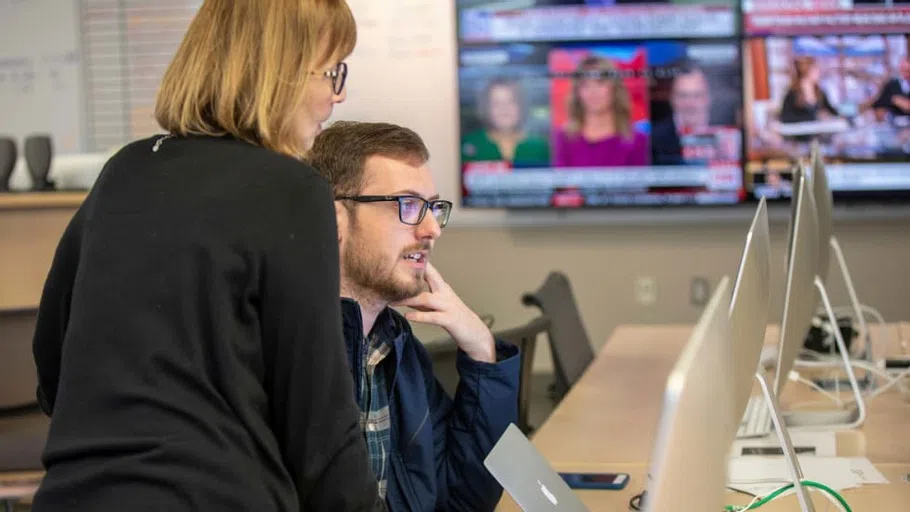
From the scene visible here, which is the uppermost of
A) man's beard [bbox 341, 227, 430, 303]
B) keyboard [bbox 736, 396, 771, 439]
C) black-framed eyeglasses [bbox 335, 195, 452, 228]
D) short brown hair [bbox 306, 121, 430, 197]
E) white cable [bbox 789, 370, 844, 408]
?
short brown hair [bbox 306, 121, 430, 197]

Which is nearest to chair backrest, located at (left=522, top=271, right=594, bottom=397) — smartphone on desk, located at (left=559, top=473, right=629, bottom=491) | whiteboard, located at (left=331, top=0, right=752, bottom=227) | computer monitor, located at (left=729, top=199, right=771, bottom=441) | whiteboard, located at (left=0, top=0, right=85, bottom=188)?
smartphone on desk, located at (left=559, top=473, right=629, bottom=491)

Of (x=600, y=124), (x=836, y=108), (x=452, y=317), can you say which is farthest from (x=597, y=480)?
(x=836, y=108)

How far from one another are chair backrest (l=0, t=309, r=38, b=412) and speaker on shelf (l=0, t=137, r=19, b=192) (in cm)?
109

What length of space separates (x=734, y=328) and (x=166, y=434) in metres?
0.53

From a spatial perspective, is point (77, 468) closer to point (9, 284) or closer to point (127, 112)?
point (9, 284)

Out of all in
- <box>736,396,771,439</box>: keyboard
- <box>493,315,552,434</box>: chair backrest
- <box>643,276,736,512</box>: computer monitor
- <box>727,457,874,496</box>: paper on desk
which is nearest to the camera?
<box>643,276,736,512</box>: computer monitor

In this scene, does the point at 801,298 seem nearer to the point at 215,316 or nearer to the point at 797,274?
the point at 797,274

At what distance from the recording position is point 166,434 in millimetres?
1090

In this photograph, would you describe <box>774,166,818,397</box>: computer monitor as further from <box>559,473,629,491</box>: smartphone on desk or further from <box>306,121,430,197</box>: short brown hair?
<box>306,121,430,197</box>: short brown hair

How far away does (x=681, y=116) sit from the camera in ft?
15.2

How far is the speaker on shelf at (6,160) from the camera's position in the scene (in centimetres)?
378

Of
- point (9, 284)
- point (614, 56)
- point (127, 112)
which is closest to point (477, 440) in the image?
point (9, 284)

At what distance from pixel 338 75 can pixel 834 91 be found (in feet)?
12.0

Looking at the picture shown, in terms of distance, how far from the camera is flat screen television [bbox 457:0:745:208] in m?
4.61
